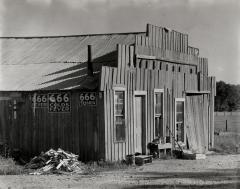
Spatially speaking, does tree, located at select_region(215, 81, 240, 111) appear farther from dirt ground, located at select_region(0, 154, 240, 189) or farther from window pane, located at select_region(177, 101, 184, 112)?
dirt ground, located at select_region(0, 154, 240, 189)

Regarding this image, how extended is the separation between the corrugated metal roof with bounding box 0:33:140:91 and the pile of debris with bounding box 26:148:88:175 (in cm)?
280

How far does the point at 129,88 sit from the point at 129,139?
1931 mm

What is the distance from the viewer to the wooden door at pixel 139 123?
18891 mm

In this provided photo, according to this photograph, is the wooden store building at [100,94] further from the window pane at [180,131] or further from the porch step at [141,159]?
the porch step at [141,159]

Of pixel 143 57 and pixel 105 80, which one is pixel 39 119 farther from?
pixel 143 57

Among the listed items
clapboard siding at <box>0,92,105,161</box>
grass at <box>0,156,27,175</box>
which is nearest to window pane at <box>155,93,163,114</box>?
clapboard siding at <box>0,92,105,161</box>

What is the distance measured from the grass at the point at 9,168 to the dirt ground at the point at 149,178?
0.59m

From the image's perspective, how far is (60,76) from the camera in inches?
746

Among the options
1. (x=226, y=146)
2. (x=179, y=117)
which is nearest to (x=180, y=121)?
(x=179, y=117)

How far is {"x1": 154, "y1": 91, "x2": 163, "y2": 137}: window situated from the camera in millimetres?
20031

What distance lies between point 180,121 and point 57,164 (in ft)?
25.5

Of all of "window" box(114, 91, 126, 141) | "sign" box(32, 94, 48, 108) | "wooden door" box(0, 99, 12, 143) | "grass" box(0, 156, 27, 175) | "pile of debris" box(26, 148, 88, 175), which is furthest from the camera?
"wooden door" box(0, 99, 12, 143)

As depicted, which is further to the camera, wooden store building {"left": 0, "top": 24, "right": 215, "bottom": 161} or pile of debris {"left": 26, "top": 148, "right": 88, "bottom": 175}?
wooden store building {"left": 0, "top": 24, "right": 215, "bottom": 161}

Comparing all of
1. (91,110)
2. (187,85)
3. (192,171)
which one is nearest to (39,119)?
(91,110)
